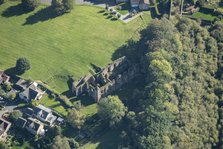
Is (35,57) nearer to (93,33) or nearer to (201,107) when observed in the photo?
(93,33)

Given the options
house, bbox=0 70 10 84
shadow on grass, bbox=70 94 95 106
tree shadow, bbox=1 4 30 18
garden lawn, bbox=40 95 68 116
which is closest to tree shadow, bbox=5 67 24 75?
house, bbox=0 70 10 84

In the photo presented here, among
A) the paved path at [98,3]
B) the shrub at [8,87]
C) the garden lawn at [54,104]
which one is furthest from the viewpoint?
the paved path at [98,3]

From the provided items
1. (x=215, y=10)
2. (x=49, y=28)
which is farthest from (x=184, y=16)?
(x=49, y=28)

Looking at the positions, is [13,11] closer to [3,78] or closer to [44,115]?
[3,78]

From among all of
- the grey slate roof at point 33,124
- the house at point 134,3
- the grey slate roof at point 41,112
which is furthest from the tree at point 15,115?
the house at point 134,3

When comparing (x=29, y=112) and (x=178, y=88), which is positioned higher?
(x=178, y=88)

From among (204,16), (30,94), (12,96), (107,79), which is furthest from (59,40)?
(204,16)

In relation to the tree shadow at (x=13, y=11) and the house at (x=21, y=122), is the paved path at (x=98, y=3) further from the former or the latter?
the house at (x=21, y=122)
